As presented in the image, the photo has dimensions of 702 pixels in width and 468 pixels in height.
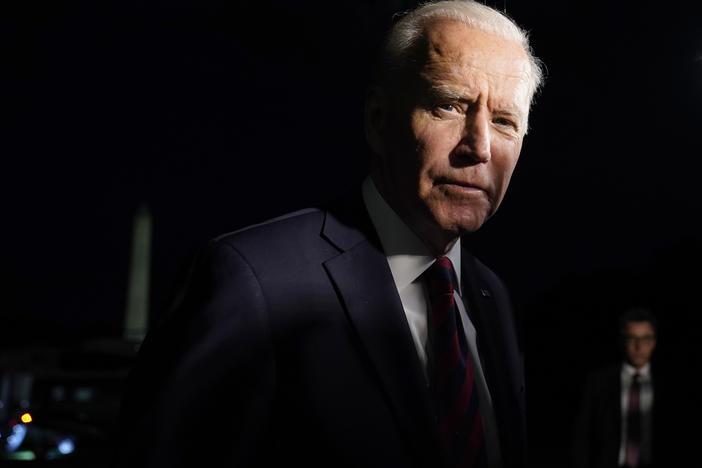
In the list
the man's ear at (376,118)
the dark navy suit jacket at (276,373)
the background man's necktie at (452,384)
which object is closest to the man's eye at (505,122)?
the man's ear at (376,118)

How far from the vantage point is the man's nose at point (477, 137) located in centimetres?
232

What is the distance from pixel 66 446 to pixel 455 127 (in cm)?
1431

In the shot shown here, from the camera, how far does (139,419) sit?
213 cm

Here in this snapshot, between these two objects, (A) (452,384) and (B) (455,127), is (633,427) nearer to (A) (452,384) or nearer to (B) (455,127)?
(A) (452,384)

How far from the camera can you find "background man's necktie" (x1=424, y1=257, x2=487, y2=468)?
2.30 metres

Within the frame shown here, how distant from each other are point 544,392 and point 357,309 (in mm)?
31309

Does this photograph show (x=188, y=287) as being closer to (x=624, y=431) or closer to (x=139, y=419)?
(x=139, y=419)

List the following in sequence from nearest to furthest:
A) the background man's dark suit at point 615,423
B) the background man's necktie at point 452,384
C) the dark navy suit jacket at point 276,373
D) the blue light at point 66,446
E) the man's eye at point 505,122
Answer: the dark navy suit jacket at point 276,373
the background man's necktie at point 452,384
the man's eye at point 505,122
the background man's dark suit at point 615,423
the blue light at point 66,446

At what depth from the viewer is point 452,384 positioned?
233 centimetres

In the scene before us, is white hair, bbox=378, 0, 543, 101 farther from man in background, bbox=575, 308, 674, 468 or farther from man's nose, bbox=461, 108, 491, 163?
man in background, bbox=575, 308, 674, 468

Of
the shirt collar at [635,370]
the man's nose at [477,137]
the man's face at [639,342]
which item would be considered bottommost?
the shirt collar at [635,370]

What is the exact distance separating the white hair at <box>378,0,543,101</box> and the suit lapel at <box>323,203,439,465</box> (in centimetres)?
50

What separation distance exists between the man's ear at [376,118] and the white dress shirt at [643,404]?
5585 millimetres

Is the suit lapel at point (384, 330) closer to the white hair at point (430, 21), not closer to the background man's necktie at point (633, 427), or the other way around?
the white hair at point (430, 21)
